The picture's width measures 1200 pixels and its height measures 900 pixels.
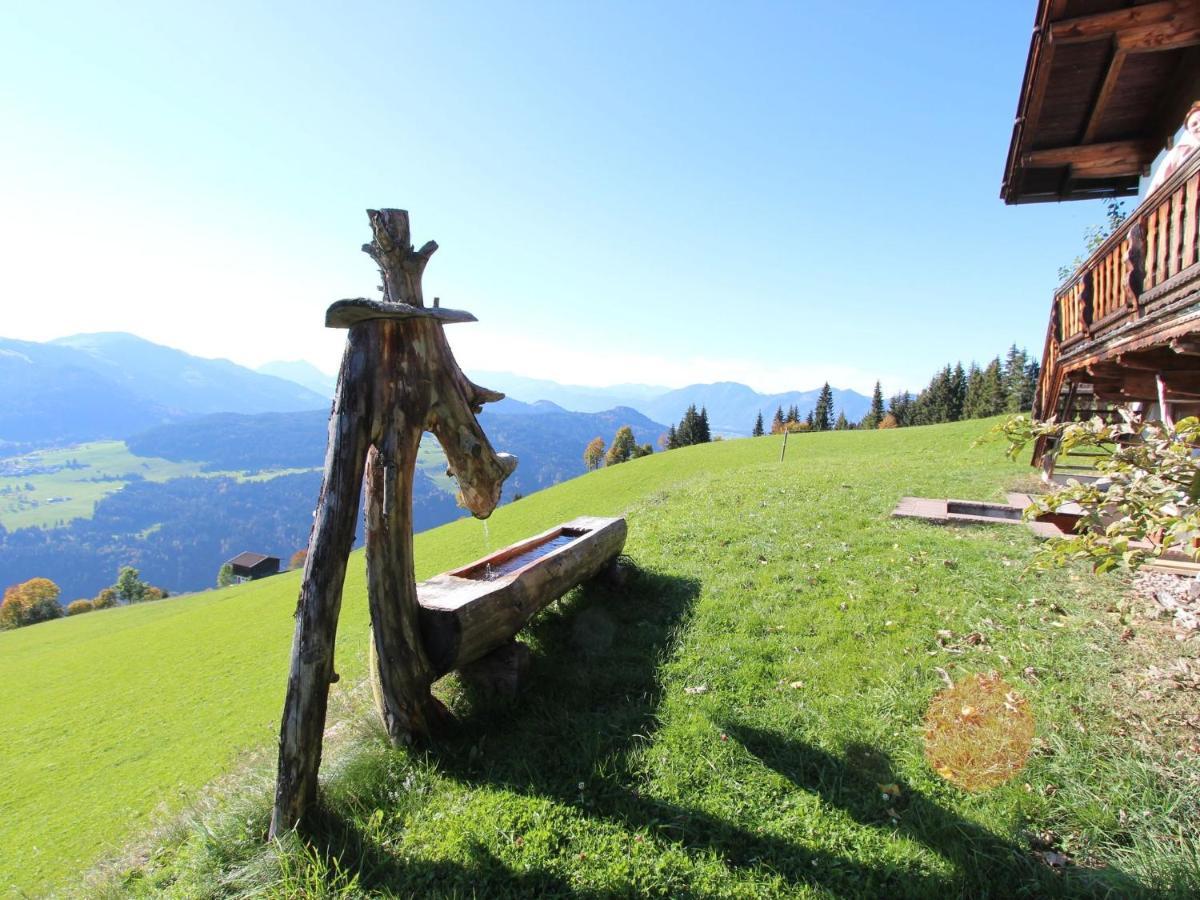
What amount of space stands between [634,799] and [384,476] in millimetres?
2971

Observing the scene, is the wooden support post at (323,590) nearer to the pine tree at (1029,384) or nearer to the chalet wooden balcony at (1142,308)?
the chalet wooden balcony at (1142,308)

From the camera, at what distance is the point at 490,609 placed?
493cm

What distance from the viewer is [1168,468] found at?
2.61 metres

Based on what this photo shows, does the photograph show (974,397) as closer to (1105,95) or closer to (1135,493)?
(1105,95)

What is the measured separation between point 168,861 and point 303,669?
1.92m

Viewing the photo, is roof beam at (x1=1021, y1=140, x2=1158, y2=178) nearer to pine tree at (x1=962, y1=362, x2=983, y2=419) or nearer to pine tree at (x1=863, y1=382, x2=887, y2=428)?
pine tree at (x1=962, y1=362, x2=983, y2=419)

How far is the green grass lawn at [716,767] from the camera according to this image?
10.6 feet

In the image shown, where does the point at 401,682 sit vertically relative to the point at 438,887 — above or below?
above

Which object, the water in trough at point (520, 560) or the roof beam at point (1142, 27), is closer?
the roof beam at point (1142, 27)

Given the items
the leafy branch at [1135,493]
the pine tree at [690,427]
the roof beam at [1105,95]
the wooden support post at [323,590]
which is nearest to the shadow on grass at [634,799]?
the wooden support post at [323,590]

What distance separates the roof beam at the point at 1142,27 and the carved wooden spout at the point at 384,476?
756cm

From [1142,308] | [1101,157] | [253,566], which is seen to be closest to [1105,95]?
[1101,157]

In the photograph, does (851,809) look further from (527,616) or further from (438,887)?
(527,616)

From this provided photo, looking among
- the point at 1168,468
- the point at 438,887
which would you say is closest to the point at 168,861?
the point at 438,887
